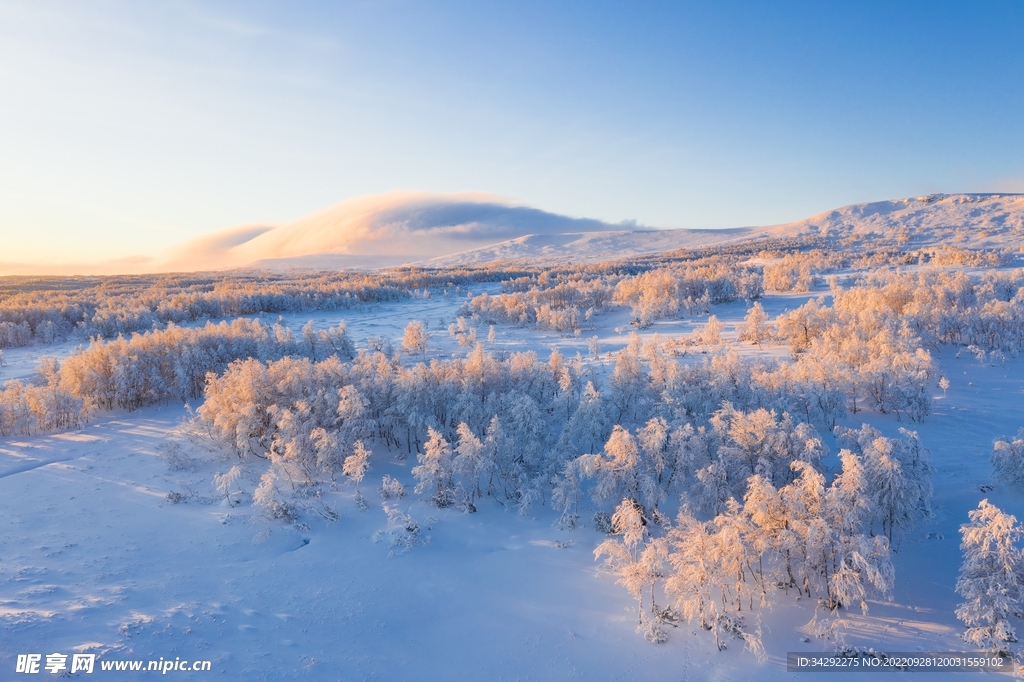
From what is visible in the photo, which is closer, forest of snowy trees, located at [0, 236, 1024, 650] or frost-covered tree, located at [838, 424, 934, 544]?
forest of snowy trees, located at [0, 236, 1024, 650]

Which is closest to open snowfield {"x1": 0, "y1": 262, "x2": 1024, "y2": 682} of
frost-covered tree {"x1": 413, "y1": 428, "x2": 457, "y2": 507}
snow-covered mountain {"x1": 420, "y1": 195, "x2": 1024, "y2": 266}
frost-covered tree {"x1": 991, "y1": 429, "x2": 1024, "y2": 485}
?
frost-covered tree {"x1": 991, "y1": 429, "x2": 1024, "y2": 485}

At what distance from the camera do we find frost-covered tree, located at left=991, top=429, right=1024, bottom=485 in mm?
14391

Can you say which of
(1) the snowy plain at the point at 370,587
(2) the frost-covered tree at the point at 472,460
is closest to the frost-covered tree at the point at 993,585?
(1) the snowy plain at the point at 370,587

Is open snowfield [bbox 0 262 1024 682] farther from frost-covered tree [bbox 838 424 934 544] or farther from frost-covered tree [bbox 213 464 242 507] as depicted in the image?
frost-covered tree [bbox 838 424 934 544]

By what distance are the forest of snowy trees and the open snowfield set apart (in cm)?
64

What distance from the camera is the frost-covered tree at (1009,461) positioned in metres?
14.4

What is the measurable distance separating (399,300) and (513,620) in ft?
191

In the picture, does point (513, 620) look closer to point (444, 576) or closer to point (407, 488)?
point (444, 576)

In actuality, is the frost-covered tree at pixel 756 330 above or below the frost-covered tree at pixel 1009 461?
above

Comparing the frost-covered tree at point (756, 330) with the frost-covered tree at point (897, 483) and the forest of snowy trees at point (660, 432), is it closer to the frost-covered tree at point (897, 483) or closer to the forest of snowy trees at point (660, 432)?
the forest of snowy trees at point (660, 432)

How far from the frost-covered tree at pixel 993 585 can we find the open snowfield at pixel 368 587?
110 cm

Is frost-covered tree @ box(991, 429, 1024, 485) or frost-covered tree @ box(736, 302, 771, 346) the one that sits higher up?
frost-covered tree @ box(736, 302, 771, 346)

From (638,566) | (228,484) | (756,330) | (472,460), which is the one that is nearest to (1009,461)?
(638,566)

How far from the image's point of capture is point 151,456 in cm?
2022
